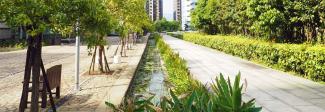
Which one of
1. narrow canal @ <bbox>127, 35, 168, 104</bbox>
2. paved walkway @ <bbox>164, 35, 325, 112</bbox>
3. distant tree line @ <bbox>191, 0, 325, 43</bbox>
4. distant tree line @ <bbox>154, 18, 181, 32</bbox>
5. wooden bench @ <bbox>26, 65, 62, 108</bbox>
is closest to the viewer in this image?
wooden bench @ <bbox>26, 65, 62, 108</bbox>

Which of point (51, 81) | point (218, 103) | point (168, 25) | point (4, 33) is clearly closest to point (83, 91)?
point (51, 81)

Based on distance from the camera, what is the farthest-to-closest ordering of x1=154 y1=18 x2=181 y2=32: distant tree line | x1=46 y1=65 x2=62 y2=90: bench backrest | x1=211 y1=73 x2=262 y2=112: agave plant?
x1=154 y1=18 x2=181 y2=32: distant tree line, x1=46 y1=65 x2=62 y2=90: bench backrest, x1=211 y1=73 x2=262 y2=112: agave plant

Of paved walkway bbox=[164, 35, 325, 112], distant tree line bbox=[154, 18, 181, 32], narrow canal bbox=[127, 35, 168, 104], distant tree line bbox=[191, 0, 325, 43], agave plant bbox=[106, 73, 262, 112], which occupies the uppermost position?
distant tree line bbox=[154, 18, 181, 32]

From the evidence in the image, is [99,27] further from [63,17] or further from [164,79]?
[164,79]

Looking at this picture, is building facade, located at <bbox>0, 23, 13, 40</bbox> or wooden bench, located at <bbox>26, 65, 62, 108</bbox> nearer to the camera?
wooden bench, located at <bbox>26, 65, 62, 108</bbox>

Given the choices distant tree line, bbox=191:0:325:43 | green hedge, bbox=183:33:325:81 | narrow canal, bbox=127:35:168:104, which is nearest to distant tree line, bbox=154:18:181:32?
green hedge, bbox=183:33:325:81

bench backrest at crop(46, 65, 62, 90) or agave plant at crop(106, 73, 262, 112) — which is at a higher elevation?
agave plant at crop(106, 73, 262, 112)

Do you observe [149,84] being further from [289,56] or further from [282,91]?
[289,56]

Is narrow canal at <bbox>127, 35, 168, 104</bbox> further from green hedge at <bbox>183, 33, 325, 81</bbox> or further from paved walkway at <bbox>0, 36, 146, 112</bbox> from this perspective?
green hedge at <bbox>183, 33, 325, 81</bbox>

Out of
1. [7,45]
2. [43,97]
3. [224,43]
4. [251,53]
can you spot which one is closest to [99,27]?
[43,97]

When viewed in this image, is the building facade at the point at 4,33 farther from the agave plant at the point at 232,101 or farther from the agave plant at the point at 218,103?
the agave plant at the point at 232,101

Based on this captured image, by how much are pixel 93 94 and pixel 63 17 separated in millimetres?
5234

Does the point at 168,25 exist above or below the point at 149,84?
above

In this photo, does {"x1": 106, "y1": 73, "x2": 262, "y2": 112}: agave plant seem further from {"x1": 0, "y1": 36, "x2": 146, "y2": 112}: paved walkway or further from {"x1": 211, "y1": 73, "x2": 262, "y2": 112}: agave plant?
{"x1": 0, "y1": 36, "x2": 146, "y2": 112}: paved walkway
